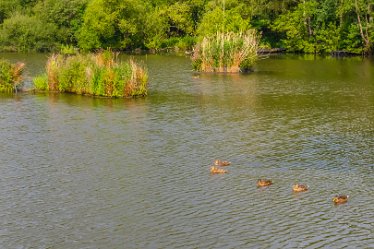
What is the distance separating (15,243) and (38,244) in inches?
20.8

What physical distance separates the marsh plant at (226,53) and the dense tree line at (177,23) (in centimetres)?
2345

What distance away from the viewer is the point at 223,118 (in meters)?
29.5

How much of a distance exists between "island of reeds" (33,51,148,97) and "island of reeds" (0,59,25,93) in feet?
6.07

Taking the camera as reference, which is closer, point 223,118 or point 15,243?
point 15,243

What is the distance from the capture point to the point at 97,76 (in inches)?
1400

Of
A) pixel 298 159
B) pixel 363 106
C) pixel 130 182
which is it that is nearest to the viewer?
pixel 130 182

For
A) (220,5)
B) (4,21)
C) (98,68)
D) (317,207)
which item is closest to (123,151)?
(317,207)

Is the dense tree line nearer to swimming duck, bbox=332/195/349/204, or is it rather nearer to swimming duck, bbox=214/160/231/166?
swimming duck, bbox=214/160/231/166

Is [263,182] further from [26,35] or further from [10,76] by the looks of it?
[26,35]

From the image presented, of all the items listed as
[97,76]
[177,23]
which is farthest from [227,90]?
[177,23]

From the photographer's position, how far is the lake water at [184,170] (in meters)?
15.3

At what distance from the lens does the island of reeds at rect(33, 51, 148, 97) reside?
35.0 meters

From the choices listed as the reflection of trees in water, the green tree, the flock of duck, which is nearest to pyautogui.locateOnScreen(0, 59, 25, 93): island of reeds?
the reflection of trees in water

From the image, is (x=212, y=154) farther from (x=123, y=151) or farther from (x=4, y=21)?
(x=4, y=21)
